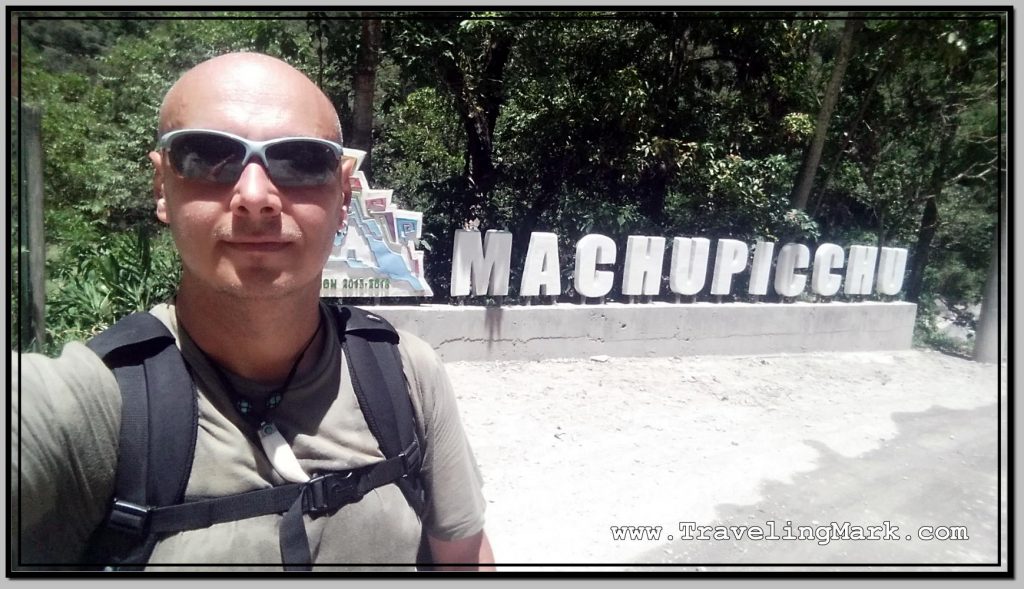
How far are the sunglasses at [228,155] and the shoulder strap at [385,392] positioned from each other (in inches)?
14.3

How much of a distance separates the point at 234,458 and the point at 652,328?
21.1ft

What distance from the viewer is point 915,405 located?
554cm

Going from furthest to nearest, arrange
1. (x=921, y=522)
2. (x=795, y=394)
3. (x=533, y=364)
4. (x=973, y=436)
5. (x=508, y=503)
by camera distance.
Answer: (x=533, y=364), (x=795, y=394), (x=973, y=436), (x=508, y=503), (x=921, y=522)

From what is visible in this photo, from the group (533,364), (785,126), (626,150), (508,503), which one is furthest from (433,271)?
(785,126)

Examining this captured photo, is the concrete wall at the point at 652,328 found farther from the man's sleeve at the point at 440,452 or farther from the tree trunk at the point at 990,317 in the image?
the man's sleeve at the point at 440,452

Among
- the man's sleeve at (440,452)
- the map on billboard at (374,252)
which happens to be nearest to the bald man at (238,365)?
the man's sleeve at (440,452)

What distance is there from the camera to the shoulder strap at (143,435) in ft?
3.35

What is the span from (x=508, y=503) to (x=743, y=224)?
5.94 metres

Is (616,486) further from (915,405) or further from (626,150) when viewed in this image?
(626,150)

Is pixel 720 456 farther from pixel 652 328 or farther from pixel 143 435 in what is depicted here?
pixel 143 435

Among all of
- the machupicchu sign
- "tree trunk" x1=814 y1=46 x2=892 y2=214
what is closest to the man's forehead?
the machupicchu sign

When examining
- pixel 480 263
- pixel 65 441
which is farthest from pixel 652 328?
pixel 65 441

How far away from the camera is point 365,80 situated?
6039 mm

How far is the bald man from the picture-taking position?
3.32 feet
